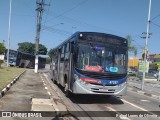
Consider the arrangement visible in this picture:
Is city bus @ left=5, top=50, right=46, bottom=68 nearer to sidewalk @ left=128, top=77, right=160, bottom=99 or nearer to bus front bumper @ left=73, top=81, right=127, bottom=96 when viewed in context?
sidewalk @ left=128, top=77, right=160, bottom=99

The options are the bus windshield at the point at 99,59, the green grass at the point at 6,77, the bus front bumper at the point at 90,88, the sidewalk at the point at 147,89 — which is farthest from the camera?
the sidewalk at the point at 147,89

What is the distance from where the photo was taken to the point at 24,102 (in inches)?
534

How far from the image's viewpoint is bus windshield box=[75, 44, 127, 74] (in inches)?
587

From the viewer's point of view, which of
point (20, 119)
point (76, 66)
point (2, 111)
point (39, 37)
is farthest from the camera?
point (39, 37)

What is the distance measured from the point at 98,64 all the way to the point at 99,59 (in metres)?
0.24

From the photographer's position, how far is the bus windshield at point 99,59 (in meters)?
14.9

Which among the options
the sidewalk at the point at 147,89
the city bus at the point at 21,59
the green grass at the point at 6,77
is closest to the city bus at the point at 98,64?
the green grass at the point at 6,77

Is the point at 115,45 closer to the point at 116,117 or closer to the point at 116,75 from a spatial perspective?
the point at 116,75

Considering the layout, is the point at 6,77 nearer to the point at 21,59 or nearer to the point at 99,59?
the point at 99,59

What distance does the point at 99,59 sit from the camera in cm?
1501

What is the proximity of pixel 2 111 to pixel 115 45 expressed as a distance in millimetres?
6669

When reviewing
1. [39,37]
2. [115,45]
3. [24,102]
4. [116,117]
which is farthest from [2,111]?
[39,37]

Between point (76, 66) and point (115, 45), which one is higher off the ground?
point (115, 45)

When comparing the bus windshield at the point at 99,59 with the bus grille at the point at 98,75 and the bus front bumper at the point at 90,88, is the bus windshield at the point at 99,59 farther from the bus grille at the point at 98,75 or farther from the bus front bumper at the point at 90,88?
the bus front bumper at the point at 90,88
